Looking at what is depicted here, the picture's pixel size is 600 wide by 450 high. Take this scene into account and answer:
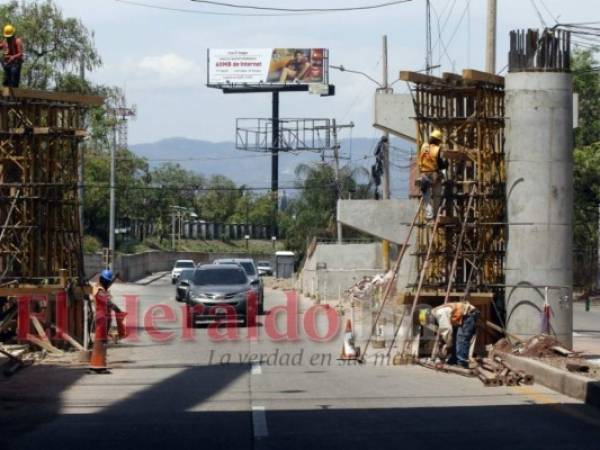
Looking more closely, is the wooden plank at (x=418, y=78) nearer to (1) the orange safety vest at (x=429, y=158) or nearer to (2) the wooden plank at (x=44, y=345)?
(1) the orange safety vest at (x=429, y=158)

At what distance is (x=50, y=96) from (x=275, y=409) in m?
10.5

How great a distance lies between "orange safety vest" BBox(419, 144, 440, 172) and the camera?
67.6ft

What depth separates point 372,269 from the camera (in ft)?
174

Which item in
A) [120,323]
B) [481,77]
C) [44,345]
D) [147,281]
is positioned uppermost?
[481,77]

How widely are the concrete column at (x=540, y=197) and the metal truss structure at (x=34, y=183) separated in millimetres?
8136

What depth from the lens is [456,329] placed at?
752 inches

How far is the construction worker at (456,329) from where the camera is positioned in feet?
62.1

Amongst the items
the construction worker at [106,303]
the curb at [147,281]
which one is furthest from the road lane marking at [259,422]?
the curb at [147,281]

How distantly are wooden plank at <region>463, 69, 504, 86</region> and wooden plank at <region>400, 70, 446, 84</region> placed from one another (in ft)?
1.82

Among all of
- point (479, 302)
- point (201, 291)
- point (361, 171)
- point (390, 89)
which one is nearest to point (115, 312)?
point (201, 291)

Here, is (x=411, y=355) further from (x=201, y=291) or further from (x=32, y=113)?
(x=201, y=291)

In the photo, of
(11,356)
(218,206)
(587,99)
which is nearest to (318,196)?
(587,99)

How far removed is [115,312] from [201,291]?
19.7ft

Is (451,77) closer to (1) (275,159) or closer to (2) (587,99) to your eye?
(2) (587,99)
